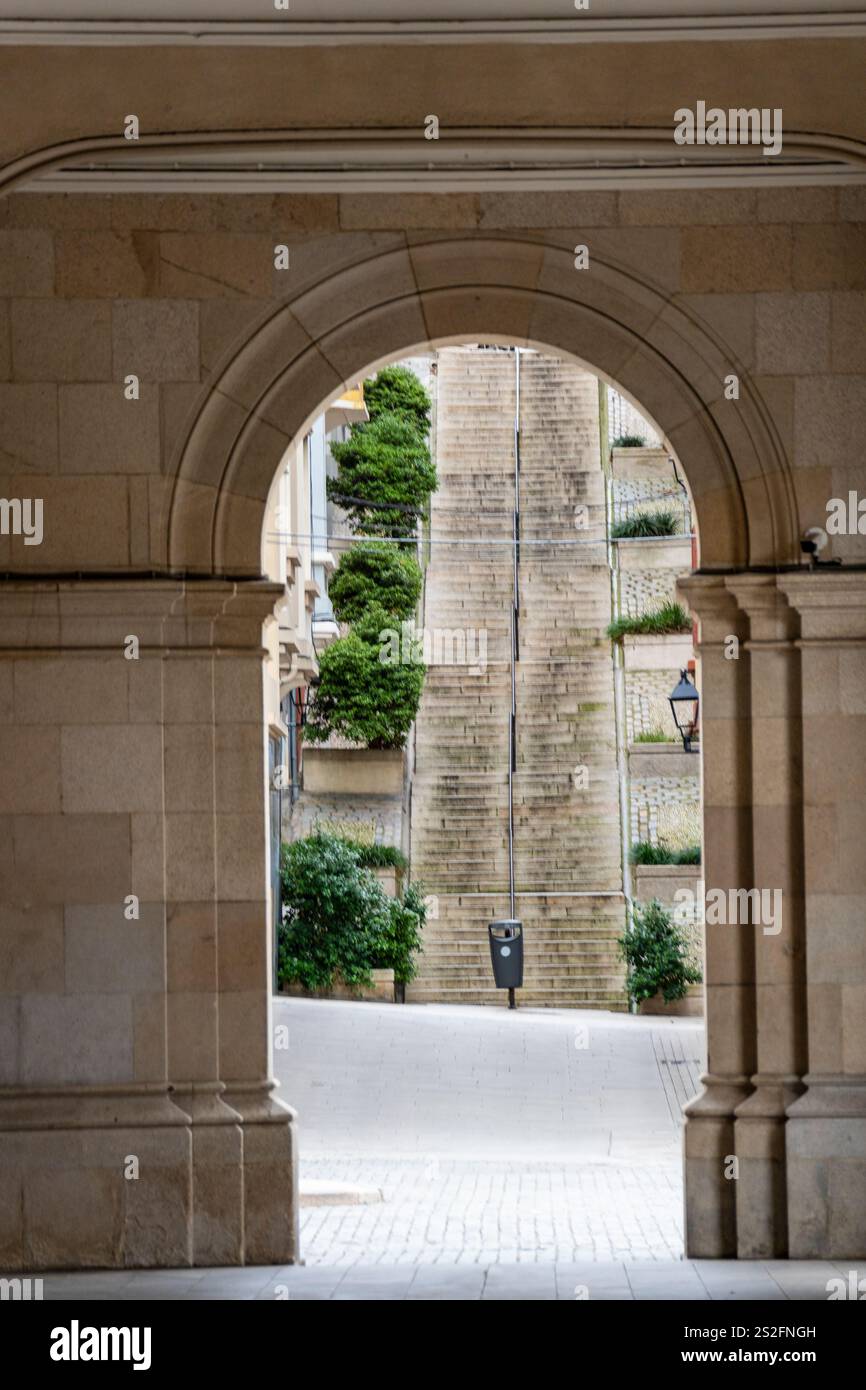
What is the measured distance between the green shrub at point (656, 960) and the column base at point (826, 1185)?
13580 millimetres

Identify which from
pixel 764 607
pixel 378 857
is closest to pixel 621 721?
pixel 378 857

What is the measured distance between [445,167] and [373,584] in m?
22.4

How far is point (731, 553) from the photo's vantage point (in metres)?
11.0

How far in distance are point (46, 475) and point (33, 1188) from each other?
371 centimetres

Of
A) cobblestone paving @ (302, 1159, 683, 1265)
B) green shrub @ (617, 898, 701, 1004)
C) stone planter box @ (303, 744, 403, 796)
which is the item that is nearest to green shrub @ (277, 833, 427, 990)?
green shrub @ (617, 898, 701, 1004)

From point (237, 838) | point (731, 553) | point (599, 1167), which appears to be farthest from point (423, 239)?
point (599, 1167)

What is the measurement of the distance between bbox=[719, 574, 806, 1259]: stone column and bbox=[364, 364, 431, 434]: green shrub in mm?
27159

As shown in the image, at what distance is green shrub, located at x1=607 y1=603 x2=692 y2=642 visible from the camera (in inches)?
1256

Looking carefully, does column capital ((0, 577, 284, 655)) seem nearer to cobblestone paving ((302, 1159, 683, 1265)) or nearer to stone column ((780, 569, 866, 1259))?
stone column ((780, 569, 866, 1259))

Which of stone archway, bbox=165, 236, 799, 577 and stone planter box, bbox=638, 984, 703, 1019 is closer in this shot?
stone archway, bbox=165, 236, 799, 577

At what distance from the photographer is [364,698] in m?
30.0

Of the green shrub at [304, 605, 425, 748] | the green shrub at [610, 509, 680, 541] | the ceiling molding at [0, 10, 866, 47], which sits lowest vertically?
the green shrub at [304, 605, 425, 748]

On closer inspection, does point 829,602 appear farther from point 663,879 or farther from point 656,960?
point 663,879

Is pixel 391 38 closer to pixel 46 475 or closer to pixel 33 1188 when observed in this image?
pixel 46 475
